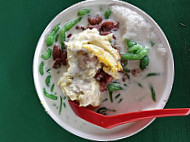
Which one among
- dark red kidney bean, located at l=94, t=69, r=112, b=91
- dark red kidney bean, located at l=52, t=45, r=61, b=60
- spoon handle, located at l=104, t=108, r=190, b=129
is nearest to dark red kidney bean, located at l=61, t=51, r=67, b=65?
dark red kidney bean, located at l=52, t=45, r=61, b=60

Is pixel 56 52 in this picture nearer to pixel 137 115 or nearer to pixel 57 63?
pixel 57 63

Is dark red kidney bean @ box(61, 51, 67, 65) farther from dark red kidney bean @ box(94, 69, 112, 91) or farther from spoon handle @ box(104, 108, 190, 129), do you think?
spoon handle @ box(104, 108, 190, 129)

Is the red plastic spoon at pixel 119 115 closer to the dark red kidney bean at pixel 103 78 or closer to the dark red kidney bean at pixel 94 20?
the dark red kidney bean at pixel 103 78

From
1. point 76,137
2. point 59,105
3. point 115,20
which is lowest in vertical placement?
point 76,137

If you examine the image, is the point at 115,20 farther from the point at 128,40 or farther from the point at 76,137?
the point at 76,137

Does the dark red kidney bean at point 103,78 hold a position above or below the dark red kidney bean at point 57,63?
below

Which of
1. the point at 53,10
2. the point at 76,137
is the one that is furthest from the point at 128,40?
the point at 76,137

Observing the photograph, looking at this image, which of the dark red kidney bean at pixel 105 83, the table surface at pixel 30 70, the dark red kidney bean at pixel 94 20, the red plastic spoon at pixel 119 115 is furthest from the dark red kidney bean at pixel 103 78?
the table surface at pixel 30 70
